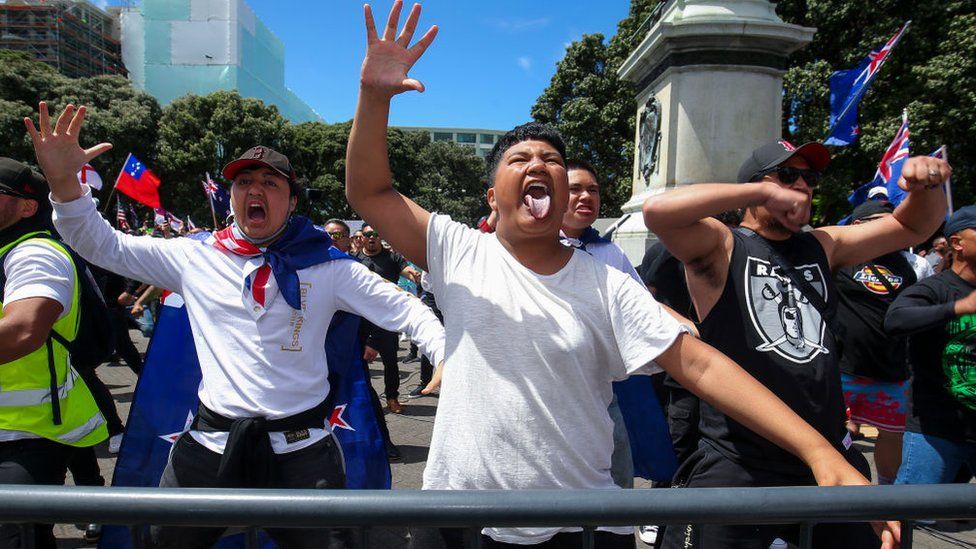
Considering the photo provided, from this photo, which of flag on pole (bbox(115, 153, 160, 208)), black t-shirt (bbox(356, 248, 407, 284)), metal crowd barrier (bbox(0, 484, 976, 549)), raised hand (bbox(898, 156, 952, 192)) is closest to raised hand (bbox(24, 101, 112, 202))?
metal crowd barrier (bbox(0, 484, 976, 549))

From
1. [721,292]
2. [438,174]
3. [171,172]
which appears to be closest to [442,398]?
[721,292]

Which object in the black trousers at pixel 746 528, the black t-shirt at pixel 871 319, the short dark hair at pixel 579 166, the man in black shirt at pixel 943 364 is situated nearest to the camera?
the black trousers at pixel 746 528

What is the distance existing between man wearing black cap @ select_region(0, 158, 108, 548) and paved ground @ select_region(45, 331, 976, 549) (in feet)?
4.47

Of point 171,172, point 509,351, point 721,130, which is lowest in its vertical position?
point 509,351

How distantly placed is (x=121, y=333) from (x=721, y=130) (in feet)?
23.8

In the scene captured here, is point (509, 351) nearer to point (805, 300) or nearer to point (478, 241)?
point (478, 241)

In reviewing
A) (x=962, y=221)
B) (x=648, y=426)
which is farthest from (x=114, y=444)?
(x=962, y=221)

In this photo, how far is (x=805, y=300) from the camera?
2418 millimetres

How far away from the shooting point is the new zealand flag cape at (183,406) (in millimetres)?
2799

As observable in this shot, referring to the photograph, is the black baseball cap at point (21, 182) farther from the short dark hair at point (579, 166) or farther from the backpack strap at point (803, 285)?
the backpack strap at point (803, 285)

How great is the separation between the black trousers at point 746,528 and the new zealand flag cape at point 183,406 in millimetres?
1298

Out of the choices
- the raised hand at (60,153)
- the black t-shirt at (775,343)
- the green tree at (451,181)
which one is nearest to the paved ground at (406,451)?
the black t-shirt at (775,343)

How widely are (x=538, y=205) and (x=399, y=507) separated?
3.04 ft

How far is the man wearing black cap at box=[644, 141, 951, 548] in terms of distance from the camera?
2.20 m
